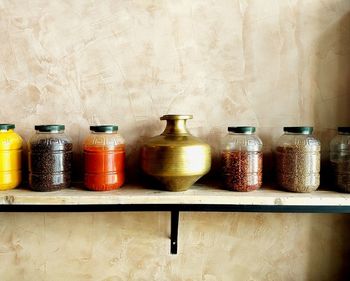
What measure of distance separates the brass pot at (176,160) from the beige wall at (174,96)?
0.56 feet

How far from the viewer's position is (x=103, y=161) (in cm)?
92

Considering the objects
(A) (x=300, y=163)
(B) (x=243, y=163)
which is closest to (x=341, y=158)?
(A) (x=300, y=163)

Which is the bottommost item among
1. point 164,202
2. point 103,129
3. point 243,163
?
point 164,202

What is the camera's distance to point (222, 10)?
1.08 meters

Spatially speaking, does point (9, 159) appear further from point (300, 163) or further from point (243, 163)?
point (300, 163)

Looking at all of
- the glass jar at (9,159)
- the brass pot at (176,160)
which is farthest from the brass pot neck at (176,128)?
the glass jar at (9,159)

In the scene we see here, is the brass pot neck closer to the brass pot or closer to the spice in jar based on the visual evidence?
the brass pot

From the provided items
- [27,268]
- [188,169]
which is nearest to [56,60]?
[188,169]

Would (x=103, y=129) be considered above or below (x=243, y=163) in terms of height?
above

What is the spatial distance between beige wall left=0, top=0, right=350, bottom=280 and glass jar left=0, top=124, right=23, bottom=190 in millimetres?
129

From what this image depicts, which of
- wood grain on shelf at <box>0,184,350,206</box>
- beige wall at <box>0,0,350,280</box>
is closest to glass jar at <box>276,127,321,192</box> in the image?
wood grain on shelf at <box>0,184,350,206</box>

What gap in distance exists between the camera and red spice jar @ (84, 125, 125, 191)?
0.92 meters

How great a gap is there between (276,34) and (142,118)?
56cm

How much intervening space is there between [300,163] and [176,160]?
0.37m
